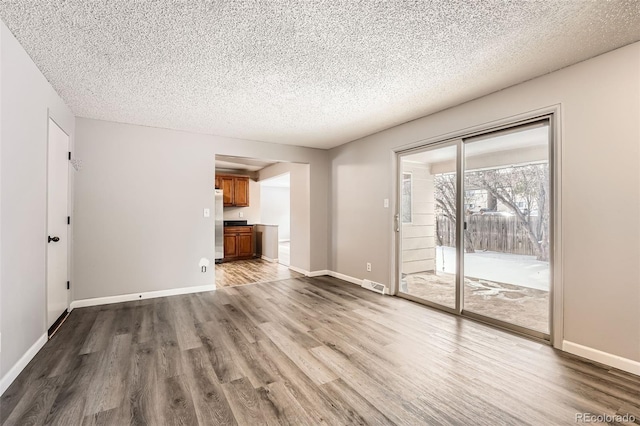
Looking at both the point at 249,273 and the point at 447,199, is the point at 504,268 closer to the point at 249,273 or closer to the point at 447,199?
the point at 447,199

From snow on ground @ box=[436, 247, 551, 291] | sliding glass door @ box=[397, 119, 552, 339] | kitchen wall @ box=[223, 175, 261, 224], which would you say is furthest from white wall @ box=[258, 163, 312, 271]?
snow on ground @ box=[436, 247, 551, 291]

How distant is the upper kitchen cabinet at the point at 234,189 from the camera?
25.4ft

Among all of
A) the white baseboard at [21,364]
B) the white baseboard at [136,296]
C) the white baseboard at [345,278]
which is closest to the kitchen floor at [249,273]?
the white baseboard at [136,296]

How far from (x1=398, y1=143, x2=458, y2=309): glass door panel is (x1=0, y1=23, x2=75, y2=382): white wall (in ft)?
13.2

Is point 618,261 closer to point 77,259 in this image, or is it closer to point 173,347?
point 173,347

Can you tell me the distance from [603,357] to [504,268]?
3.44ft

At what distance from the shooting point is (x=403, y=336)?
2.84m

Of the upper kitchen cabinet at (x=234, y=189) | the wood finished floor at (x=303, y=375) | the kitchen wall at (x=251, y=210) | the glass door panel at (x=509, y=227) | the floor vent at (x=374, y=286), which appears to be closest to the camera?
the wood finished floor at (x=303, y=375)

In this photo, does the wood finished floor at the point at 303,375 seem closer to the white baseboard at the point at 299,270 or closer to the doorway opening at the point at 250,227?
the white baseboard at the point at 299,270

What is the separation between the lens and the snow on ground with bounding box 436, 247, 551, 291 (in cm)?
285

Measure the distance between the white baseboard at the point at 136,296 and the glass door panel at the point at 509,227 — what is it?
3771 mm

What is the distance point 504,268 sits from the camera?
3164mm

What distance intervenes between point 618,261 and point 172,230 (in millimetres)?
5008

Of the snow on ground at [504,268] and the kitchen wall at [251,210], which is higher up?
the kitchen wall at [251,210]
